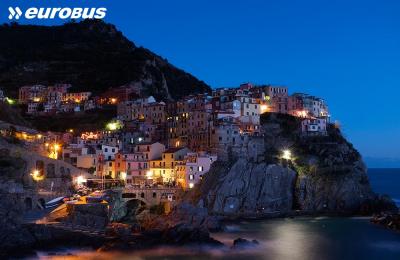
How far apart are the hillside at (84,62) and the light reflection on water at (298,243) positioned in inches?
1912

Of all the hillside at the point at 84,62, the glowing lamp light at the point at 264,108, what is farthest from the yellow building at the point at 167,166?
the hillside at the point at 84,62

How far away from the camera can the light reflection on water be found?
3809cm

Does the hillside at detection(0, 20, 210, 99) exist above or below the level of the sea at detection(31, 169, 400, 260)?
above

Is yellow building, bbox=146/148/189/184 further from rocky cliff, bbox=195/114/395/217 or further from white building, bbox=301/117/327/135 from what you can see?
white building, bbox=301/117/327/135

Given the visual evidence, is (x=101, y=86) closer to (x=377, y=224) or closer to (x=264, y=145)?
(x=264, y=145)

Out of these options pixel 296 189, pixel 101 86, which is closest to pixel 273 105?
pixel 296 189

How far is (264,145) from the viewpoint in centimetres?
6794

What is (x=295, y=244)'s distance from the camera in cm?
4428

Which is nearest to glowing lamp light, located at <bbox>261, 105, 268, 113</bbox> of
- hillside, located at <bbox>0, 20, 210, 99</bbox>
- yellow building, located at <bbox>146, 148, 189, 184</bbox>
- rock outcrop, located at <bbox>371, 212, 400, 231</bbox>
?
yellow building, located at <bbox>146, 148, 189, 184</bbox>

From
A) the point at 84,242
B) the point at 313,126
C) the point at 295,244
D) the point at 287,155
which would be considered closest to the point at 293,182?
the point at 287,155

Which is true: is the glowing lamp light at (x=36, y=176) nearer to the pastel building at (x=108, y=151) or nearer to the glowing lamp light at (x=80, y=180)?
the glowing lamp light at (x=80, y=180)

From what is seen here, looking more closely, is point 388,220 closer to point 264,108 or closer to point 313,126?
point 313,126

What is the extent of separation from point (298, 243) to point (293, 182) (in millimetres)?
19470

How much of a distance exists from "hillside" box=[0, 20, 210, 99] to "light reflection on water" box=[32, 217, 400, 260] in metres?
48.6
